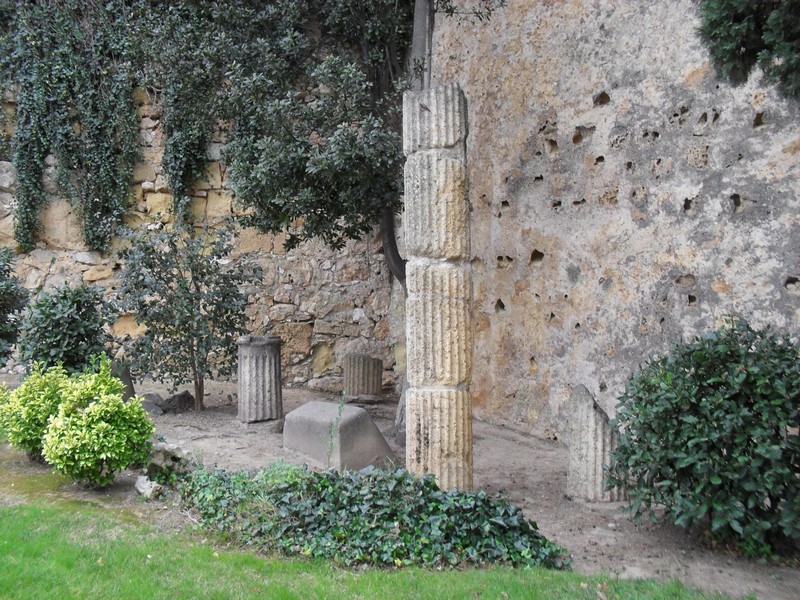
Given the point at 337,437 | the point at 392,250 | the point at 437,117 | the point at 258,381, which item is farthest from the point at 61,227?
the point at 437,117

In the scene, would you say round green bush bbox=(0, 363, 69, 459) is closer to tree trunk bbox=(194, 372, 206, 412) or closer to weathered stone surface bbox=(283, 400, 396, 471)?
weathered stone surface bbox=(283, 400, 396, 471)

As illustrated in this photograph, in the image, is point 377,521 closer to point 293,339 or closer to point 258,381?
point 258,381

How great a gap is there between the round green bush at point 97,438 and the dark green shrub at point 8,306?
271 cm

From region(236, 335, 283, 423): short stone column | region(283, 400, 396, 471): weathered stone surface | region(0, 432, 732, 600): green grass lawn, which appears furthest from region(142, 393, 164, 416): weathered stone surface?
region(0, 432, 732, 600): green grass lawn

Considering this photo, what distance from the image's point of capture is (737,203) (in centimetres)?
621

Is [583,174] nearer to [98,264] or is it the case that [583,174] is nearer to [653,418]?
[653,418]

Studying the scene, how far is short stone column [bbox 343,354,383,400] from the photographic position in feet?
35.3

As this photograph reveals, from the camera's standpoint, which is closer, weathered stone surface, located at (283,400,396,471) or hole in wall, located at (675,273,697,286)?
weathered stone surface, located at (283,400,396,471)

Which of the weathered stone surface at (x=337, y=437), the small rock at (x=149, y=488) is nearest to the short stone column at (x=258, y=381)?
the weathered stone surface at (x=337, y=437)

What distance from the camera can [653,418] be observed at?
4.74 meters

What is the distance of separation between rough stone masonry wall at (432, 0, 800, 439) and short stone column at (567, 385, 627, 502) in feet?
4.51

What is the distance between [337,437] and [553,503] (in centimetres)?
184

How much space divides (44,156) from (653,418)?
980 cm

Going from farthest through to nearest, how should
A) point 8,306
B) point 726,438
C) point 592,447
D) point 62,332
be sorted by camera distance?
point 8,306 < point 62,332 < point 592,447 < point 726,438
